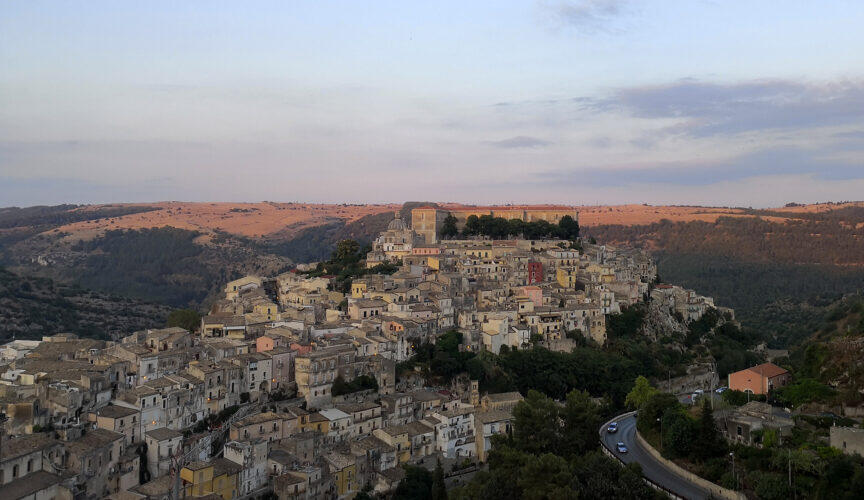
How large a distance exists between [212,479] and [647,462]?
15880 millimetres

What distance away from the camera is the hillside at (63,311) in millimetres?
56719

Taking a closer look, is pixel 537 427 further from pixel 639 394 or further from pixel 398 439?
pixel 639 394

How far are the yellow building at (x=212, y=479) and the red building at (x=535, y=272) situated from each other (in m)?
29.1

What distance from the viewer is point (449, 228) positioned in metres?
64.8

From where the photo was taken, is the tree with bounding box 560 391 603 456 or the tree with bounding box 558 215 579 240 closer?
the tree with bounding box 560 391 603 456

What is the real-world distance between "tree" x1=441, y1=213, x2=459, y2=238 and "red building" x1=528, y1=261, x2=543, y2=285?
42.5 feet

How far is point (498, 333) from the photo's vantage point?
42594 millimetres

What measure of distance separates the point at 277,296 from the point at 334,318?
37.0 feet

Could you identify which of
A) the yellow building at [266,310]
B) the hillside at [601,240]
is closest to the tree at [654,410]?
the yellow building at [266,310]

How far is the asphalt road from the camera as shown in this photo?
2467cm

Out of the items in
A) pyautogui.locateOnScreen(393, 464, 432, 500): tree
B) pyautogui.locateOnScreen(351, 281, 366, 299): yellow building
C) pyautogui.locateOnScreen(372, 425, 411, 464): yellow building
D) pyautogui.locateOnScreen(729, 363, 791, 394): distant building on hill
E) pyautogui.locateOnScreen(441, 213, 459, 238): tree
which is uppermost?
Result: pyautogui.locateOnScreen(441, 213, 459, 238): tree

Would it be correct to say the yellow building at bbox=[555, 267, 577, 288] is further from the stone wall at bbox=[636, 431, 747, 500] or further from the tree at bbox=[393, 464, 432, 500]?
the tree at bbox=[393, 464, 432, 500]

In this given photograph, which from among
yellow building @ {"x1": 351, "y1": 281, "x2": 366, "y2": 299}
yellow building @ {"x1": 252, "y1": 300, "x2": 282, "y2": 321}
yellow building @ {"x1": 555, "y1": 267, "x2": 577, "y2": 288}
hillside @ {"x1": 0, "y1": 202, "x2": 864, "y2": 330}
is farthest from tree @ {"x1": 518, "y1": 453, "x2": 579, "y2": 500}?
hillside @ {"x1": 0, "y1": 202, "x2": 864, "y2": 330}

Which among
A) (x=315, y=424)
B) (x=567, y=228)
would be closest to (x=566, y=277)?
(x=567, y=228)
